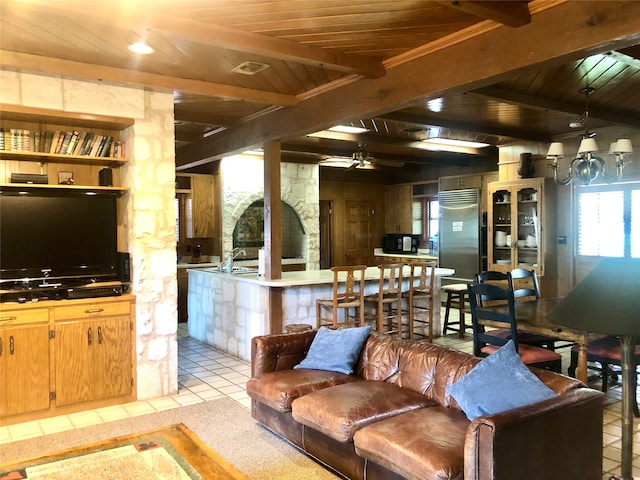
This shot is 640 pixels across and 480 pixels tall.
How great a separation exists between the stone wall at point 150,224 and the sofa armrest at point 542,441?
297 centimetres

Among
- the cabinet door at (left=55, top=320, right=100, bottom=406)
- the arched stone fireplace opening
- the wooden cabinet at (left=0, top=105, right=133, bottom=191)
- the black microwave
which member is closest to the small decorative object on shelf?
the black microwave

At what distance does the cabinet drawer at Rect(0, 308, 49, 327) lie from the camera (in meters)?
3.65

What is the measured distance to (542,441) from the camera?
2.11 meters

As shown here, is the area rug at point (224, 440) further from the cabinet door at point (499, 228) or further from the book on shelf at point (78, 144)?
the cabinet door at point (499, 228)

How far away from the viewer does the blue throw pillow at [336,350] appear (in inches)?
134

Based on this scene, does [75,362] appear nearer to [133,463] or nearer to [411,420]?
[133,463]

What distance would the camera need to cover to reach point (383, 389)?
9.77 ft

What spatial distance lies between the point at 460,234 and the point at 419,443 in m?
6.68

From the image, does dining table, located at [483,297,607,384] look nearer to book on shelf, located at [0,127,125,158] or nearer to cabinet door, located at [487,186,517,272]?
cabinet door, located at [487,186,517,272]

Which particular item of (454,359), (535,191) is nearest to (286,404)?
(454,359)

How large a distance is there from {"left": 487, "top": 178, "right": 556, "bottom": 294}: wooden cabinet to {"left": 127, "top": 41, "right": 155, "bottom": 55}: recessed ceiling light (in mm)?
5127

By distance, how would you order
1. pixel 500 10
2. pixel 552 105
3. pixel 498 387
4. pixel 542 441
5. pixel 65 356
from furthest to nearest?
pixel 552 105
pixel 65 356
pixel 500 10
pixel 498 387
pixel 542 441

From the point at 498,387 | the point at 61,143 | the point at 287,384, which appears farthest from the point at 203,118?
the point at 498,387

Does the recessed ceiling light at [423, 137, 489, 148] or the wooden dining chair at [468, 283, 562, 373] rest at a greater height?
the recessed ceiling light at [423, 137, 489, 148]
